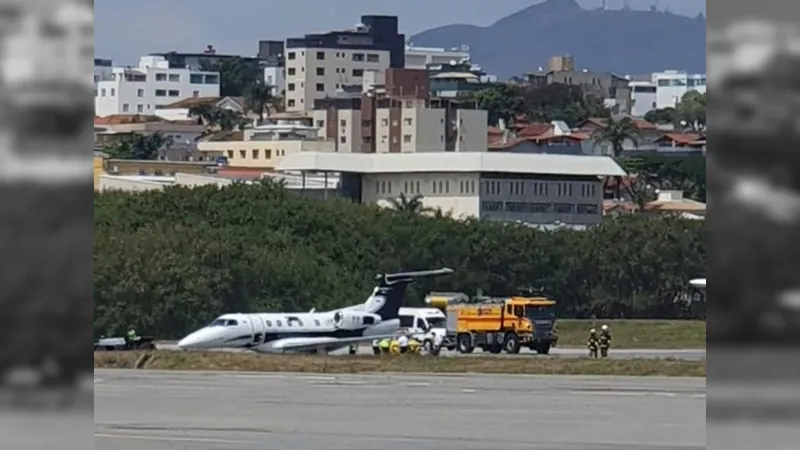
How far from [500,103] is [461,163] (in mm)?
52614

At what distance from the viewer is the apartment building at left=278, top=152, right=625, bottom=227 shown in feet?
291

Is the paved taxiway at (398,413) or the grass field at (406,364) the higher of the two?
the paved taxiway at (398,413)

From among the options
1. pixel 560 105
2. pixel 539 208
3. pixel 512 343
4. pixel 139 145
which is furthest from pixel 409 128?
pixel 512 343

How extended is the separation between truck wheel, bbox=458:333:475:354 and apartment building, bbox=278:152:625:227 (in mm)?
43179

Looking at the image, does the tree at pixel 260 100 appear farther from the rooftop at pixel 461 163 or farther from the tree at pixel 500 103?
the rooftop at pixel 461 163

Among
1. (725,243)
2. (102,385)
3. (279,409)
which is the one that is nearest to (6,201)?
(725,243)

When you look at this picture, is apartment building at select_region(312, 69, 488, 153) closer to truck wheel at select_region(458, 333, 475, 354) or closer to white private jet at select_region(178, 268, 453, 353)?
white private jet at select_region(178, 268, 453, 353)

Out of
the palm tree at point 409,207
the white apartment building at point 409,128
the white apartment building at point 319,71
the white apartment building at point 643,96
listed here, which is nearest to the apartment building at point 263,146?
the white apartment building at point 409,128

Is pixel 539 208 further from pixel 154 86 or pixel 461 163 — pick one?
pixel 154 86

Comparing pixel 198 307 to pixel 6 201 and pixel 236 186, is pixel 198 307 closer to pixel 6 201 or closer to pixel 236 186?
pixel 236 186

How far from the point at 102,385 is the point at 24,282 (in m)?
18.0

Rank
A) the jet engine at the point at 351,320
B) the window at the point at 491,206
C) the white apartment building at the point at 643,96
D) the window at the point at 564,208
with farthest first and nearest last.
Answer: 1. the white apartment building at the point at 643,96
2. the window at the point at 564,208
3. the window at the point at 491,206
4. the jet engine at the point at 351,320

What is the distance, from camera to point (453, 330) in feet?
142

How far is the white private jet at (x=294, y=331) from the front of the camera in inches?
1570
